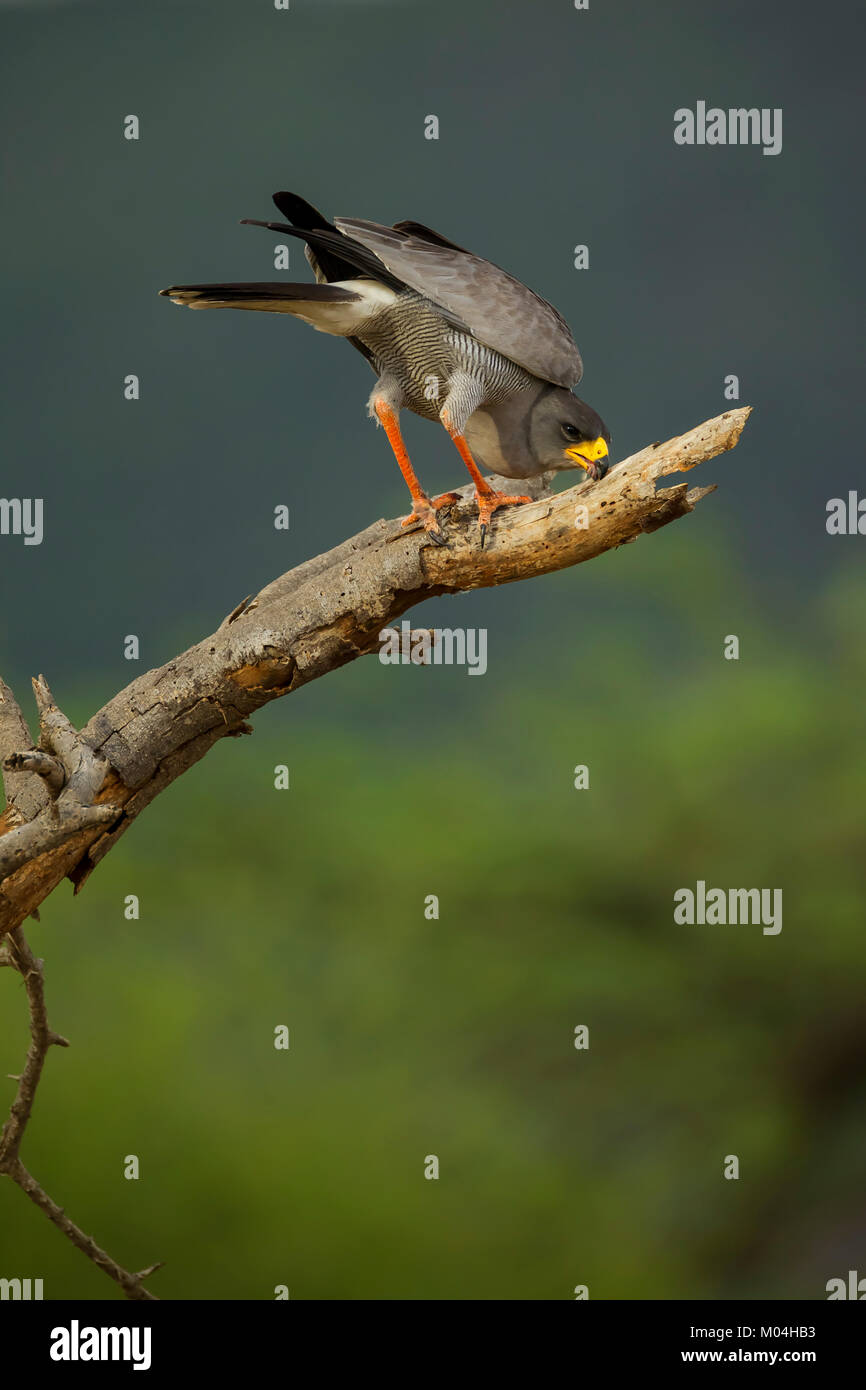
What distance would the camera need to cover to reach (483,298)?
3.21 meters

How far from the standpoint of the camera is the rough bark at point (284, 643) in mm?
2896

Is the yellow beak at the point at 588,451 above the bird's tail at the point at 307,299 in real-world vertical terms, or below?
below

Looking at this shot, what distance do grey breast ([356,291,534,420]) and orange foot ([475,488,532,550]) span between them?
30cm

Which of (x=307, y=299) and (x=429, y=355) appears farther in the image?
(x=429, y=355)

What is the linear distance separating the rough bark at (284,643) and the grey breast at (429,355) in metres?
0.35

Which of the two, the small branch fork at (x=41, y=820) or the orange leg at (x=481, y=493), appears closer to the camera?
the small branch fork at (x=41, y=820)

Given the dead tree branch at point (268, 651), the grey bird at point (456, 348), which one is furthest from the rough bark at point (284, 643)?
the grey bird at point (456, 348)

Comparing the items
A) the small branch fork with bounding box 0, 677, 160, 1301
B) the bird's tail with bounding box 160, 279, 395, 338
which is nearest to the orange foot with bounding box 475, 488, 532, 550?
the bird's tail with bounding box 160, 279, 395, 338

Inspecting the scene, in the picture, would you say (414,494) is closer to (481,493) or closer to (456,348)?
(481,493)

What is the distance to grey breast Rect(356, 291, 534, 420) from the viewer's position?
318cm

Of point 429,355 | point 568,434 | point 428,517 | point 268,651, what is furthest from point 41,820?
point 568,434

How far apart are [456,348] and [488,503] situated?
42cm

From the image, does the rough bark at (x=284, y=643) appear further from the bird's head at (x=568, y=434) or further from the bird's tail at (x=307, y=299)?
the bird's tail at (x=307, y=299)

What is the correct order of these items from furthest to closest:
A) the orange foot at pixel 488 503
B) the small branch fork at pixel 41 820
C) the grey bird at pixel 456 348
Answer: the grey bird at pixel 456 348
the orange foot at pixel 488 503
the small branch fork at pixel 41 820
